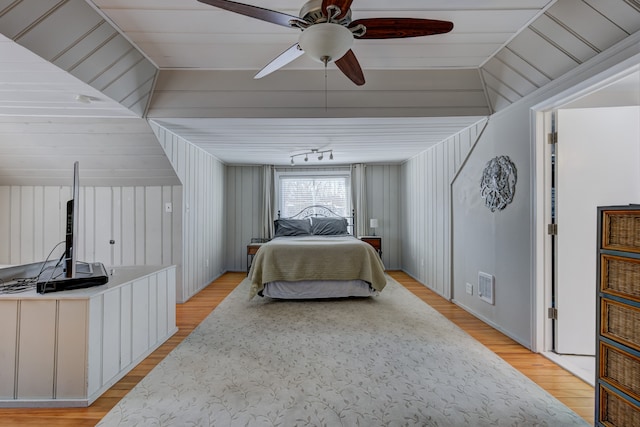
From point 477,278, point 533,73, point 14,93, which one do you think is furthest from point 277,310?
point 533,73

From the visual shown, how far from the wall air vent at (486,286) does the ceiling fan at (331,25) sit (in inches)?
97.6

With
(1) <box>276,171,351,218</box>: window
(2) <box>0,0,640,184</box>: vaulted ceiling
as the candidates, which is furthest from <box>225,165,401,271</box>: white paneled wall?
(2) <box>0,0,640,184</box>: vaulted ceiling

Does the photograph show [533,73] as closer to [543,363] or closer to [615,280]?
[615,280]

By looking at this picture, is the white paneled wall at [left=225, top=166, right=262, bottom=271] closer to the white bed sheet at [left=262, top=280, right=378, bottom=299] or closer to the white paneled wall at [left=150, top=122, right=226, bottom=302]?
the white paneled wall at [left=150, top=122, right=226, bottom=302]

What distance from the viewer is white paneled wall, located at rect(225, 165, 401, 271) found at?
616 cm

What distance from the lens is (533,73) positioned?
2.42 meters

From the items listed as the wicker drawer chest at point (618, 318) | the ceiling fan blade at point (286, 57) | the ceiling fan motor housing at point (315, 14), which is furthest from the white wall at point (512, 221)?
the ceiling fan blade at point (286, 57)

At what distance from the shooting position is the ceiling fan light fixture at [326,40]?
1.49 metres

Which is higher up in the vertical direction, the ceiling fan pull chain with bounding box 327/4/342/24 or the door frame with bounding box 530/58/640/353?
the ceiling fan pull chain with bounding box 327/4/342/24

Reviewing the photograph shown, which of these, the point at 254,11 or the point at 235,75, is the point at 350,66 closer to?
the point at 254,11

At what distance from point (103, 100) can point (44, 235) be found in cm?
280

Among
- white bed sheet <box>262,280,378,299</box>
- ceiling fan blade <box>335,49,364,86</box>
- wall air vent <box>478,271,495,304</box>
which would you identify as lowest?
white bed sheet <box>262,280,378,299</box>

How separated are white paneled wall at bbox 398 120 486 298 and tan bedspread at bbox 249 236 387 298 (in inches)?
40.2

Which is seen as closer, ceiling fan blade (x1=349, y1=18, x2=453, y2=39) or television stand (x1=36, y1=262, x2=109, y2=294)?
ceiling fan blade (x1=349, y1=18, x2=453, y2=39)
